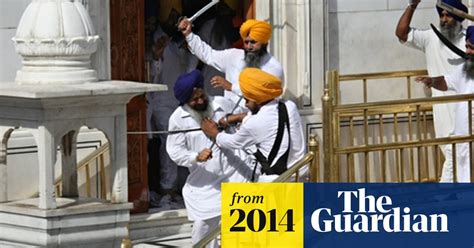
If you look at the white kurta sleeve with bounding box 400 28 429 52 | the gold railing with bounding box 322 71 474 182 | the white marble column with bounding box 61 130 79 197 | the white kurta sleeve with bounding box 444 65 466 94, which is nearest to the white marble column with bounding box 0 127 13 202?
the white marble column with bounding box 61 130 79 197

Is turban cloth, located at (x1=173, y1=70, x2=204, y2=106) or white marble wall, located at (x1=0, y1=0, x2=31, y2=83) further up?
white marble wall, located at (x1=0, y1=0, x2=31, y2=83)

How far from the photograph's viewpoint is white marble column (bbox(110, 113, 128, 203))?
14289 mm

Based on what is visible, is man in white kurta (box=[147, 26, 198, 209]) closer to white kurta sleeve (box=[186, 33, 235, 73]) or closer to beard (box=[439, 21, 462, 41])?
white kurta sleeve (box=[186, 33, 235, 73])

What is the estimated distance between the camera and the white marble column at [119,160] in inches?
563

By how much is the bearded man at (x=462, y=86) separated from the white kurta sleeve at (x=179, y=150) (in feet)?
8.32

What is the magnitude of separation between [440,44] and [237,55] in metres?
1.97

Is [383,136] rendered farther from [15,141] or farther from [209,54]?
[15,141]

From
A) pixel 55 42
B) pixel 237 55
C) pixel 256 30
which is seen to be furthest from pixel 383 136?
pixel 55 42

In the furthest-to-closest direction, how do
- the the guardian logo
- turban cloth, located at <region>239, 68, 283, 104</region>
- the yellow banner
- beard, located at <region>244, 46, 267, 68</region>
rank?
beard, located at <region>244, 46, 267, 68</region>, turban cloth, located at <region>239, 68, 283, 104</region>, the the guardian logo, the yellow banner

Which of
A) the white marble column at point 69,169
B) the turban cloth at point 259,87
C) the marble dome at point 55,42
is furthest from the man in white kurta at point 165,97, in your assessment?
the marble dome at point 55,42

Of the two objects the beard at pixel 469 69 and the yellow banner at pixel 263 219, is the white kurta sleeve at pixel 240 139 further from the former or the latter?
the beard at pixel 469 69

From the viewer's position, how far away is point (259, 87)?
1520 cm

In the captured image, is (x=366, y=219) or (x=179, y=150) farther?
(x=179, y=150)

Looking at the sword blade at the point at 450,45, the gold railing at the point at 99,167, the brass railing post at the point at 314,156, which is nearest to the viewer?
the brass railing post at the point at 314,156
